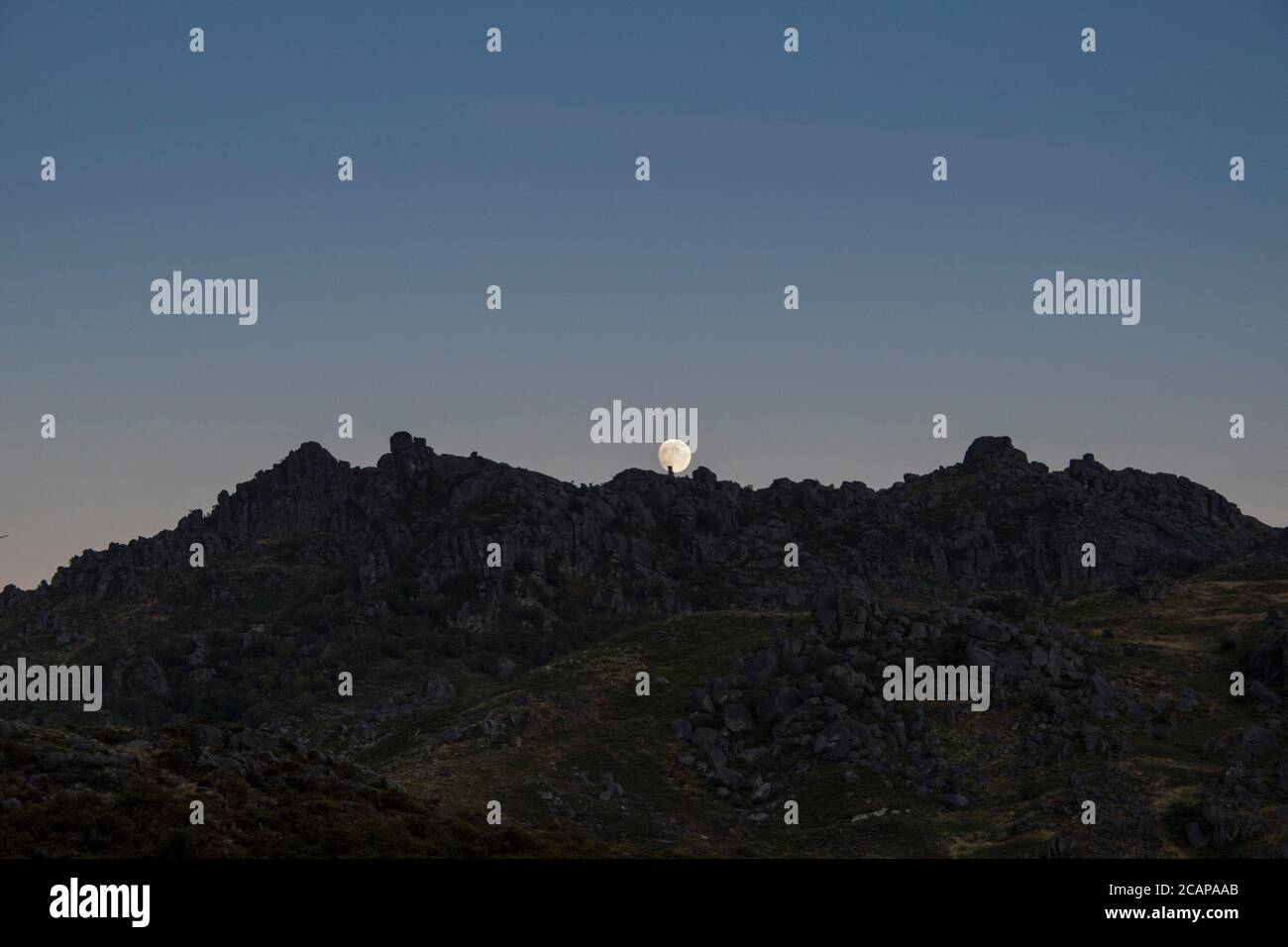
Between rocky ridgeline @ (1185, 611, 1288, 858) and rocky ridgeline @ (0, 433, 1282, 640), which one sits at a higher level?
rocky ridgeline @ (0, 433, 1282, 640)

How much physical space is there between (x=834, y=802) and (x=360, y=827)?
1468 inches

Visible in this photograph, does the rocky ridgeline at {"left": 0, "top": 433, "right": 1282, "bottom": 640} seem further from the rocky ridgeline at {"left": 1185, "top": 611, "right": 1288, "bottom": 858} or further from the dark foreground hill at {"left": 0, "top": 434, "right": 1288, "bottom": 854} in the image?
the rocky ridgeline at {"left": 1185, "top": 611, "right": 1288, "bottom": 858}

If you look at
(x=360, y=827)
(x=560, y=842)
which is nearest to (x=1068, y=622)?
(x=560, y=842)

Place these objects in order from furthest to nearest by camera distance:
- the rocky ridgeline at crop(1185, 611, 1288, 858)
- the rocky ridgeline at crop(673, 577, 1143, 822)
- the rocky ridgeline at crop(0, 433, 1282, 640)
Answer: the rocky ridgeline at crop(0, 433, 1282, 640) < the rocky ridgeline at crop(673, 577, 1143, 822) < the rocky ridgeline at crop(1185, 611, 1288, 858)

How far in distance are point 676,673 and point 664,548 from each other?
8059 centimetres

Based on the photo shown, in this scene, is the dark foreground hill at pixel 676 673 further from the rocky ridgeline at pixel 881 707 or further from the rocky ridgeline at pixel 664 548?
the rocky ridgeline at pixel 664 548

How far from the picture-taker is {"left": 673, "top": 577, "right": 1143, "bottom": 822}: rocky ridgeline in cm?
8406

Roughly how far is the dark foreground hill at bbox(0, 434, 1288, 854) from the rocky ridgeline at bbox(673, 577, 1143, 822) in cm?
23

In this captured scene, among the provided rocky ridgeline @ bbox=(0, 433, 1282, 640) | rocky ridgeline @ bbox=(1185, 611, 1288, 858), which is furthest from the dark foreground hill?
rocky ridgeline @ bbox=(0, 433, 1282, 640)

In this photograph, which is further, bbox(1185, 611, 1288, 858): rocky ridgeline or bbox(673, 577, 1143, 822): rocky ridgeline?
bbox(673, 577, 1143, 822): rocky ridgeline

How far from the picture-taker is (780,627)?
11356 centimetres

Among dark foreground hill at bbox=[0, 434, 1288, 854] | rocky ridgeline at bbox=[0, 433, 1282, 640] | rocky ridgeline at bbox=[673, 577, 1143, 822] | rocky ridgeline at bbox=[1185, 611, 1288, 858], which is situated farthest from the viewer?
rocky ridgeline at bbox=[0, 433, 1282, 640]

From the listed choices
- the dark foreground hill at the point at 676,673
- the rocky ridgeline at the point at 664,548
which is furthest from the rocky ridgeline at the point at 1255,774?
the rocky ridgeline at the point at 664,548
